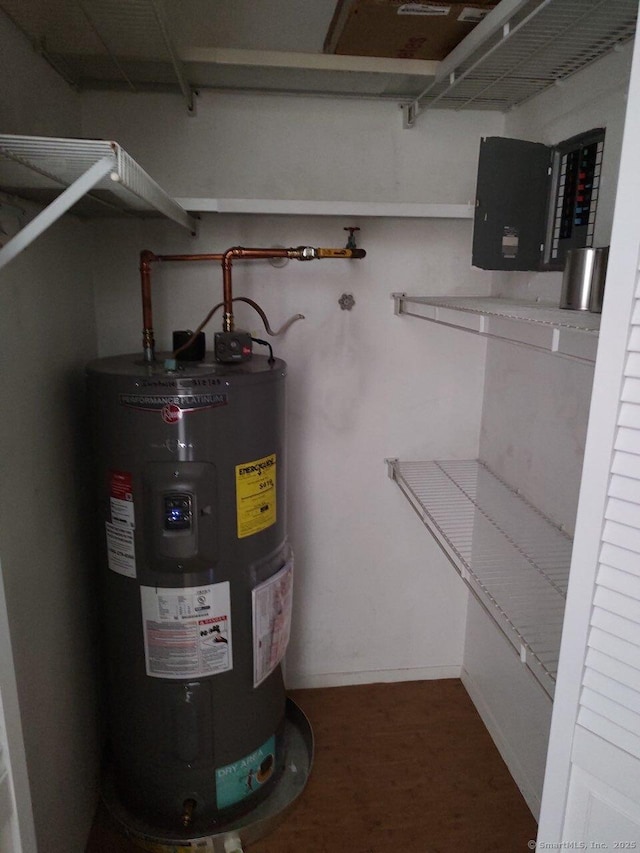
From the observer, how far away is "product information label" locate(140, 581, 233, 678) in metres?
1.40

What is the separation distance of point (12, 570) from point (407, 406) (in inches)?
51.0

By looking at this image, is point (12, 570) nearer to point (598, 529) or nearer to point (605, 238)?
point (598, 529)

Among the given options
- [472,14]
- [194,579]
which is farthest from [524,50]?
[194,579]

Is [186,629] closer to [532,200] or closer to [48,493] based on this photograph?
[48,493]

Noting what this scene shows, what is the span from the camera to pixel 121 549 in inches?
55.4

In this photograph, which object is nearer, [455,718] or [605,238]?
[605,238]

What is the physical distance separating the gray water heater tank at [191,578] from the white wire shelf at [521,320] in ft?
1.65

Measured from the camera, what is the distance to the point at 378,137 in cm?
181

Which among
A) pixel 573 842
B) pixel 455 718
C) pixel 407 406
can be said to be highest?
pixel 407 406

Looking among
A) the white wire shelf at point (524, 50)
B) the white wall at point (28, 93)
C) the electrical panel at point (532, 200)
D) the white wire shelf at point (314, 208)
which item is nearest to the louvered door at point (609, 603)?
the white wire shelf at point (524, 50)

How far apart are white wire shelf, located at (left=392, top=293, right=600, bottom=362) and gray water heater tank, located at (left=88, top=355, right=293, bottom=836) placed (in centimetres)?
50

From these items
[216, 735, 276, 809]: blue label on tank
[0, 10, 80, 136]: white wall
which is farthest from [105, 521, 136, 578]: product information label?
[0, 10, 80, 136]: white wall

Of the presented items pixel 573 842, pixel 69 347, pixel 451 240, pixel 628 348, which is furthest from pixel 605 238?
pixel 69 347

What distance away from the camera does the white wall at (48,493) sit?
1.17 m
